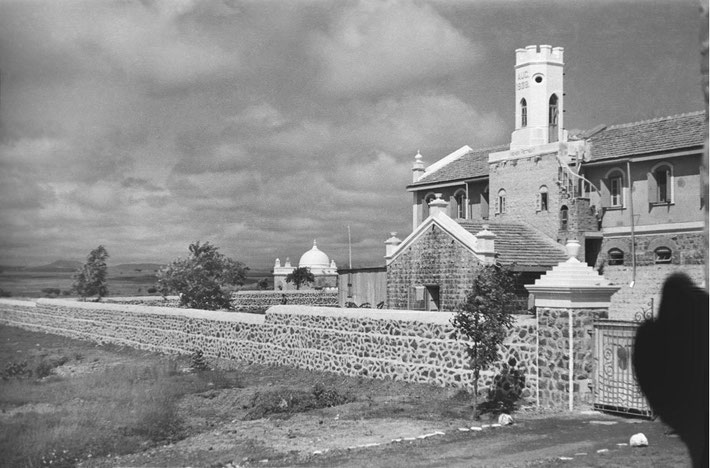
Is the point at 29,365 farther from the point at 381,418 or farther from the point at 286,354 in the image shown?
the point at 381,418

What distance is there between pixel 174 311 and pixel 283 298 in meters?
11.7

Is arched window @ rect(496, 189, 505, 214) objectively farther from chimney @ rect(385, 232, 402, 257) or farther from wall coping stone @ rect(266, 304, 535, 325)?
wall coping stone @ rect(266, 304, 535, 325)

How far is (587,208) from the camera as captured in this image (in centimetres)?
2083

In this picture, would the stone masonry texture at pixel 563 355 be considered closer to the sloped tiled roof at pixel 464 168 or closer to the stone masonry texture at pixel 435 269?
the stone masonry texture at pixel 435 269

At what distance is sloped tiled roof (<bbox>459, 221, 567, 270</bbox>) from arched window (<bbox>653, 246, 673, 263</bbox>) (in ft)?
7.00

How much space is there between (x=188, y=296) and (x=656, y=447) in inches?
797

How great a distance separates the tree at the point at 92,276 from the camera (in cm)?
3303

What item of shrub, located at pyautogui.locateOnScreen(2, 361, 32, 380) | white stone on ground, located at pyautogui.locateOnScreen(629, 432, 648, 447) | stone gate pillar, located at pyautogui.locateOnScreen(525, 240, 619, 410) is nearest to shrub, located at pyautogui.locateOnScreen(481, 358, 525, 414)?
stone gate pillar, located at pyautogui.locateOnScreen(525, 240, 619, 410)

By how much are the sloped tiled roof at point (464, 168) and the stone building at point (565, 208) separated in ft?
8.03

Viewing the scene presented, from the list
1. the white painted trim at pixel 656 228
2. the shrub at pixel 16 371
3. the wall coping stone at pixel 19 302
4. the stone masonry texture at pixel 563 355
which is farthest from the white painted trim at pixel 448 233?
the wall coping stone at pixel 19 302

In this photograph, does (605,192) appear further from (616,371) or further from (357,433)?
(357,433)

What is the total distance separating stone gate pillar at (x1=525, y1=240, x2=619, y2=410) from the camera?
36.5 feet

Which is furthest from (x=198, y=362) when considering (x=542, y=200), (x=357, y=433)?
(x=542, y=200)

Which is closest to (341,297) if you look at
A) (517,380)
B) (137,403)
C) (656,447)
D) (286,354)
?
(286,354)
